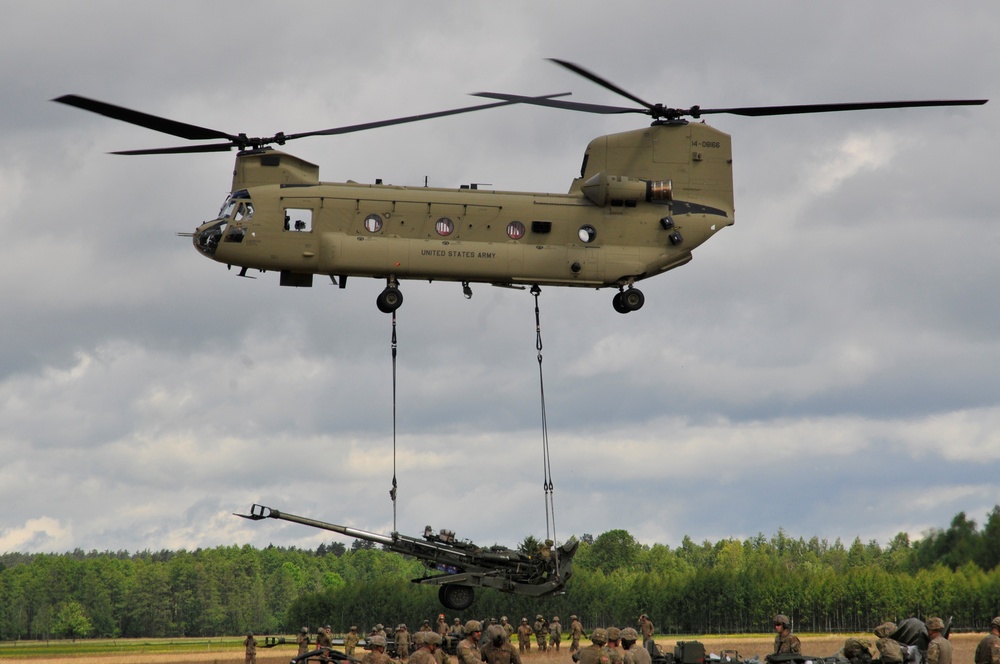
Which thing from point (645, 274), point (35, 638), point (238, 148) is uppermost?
point (238, 148)

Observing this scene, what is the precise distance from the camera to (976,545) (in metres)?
41.5

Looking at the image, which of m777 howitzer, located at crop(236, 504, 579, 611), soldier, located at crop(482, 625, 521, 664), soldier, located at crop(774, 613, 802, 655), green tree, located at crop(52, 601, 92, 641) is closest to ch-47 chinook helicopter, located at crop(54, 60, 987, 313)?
m777 howitzer, located at crop(236, 504, 579, 611)

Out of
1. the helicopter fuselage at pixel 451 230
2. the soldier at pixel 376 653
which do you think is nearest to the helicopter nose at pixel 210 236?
the helicopter fuselage at pixel 451 230

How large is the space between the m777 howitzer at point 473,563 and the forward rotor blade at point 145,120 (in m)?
8.74

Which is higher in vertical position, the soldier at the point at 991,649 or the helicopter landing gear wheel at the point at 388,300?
the helicopter landing gear wheel at the point at 388,300

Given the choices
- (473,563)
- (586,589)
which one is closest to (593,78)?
(473,563)

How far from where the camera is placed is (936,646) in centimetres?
1884

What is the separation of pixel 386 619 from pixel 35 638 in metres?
55.3

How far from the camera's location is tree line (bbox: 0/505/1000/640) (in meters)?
47.9

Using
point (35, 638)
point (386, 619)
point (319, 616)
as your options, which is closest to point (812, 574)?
point (386, 619)

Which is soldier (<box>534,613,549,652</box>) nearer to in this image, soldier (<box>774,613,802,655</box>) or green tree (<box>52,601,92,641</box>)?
soldier (<box>774,613,802,655</box>)

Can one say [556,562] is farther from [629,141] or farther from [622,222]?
[629,141]

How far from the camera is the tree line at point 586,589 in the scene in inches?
1887

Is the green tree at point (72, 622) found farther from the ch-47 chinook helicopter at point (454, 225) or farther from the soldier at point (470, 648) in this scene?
the soldier at point (470, 648)
